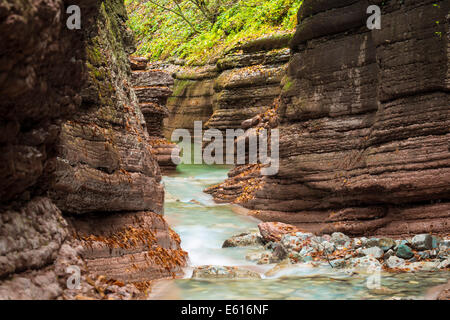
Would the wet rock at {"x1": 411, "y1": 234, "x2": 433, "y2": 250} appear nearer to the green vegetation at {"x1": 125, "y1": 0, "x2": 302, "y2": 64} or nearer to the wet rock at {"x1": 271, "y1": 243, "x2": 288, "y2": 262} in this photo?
the wet rock at {"x1": 271, "y1": 243, "x2": 288, "y2": 262}

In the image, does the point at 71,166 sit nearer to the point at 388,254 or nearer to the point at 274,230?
the point at 388,254

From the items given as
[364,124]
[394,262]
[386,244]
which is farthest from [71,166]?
[364,124]

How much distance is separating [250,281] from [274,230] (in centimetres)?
410

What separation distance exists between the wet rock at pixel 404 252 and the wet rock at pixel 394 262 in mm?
212

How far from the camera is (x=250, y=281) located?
6105mm

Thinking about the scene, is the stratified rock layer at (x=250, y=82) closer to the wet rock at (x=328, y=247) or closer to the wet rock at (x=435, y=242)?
the wet rock at (x=328, y=247)

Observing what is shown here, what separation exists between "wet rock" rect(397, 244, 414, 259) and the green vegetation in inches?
561

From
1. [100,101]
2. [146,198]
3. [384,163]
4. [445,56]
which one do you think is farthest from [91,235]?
[445,56]

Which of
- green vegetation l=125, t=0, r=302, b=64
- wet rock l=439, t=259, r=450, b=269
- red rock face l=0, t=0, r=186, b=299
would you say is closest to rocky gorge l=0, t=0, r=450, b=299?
red rock face l=0, t=0, r=186, b=299

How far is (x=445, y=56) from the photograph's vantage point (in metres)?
8.40

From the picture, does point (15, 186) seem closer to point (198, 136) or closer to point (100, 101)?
point (100, 101)

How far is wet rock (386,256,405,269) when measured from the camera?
6.84 metres

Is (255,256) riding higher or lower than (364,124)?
lower

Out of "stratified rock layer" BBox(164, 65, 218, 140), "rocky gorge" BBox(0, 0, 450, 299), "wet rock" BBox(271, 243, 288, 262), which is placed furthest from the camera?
"stratified rock layer" BBox(164, 65, 218, 140)
